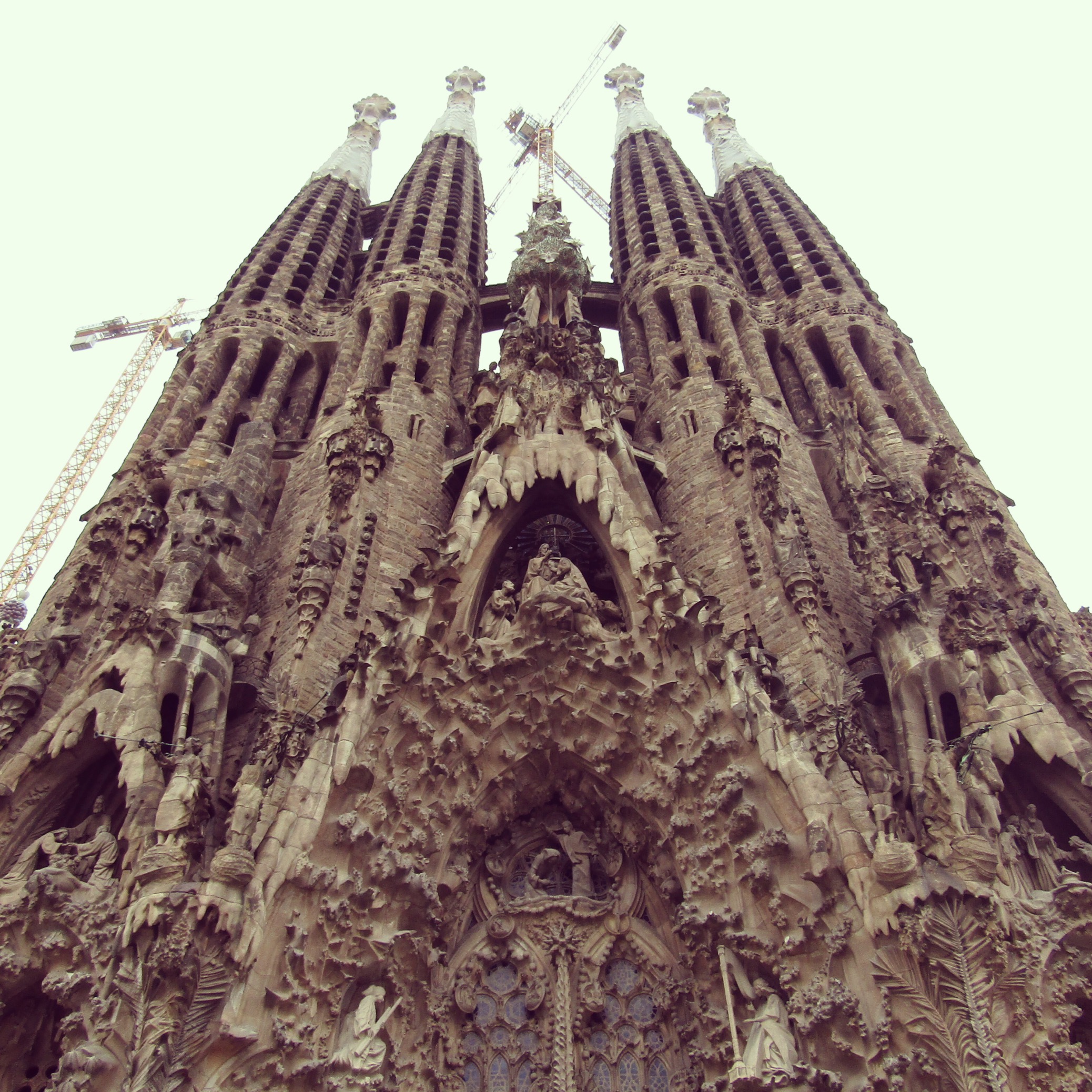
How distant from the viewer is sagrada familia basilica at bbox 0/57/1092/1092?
27.0 ft

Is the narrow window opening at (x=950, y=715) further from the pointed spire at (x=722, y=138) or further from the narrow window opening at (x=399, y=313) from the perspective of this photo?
the pointed spire at (x=722, y=138)

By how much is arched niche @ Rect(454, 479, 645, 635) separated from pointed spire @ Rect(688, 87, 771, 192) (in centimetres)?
1830

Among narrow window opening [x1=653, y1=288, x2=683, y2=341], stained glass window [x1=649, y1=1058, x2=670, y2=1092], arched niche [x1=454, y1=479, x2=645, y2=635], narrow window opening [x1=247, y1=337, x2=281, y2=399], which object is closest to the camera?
stained glass window [x1=649, y1=1058, x2=670, y2=1092]

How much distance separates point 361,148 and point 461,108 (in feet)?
14.5

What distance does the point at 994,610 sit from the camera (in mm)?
11656

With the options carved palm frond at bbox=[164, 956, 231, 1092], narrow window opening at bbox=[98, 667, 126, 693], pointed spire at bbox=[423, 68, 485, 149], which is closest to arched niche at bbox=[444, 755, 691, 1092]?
carved palm frond at bbox=[164, 956, 231, 1092]

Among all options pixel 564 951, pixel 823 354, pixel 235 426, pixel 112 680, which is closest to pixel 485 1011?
pixel 564 951

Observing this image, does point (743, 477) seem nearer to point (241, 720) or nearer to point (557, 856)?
point (557, 856)

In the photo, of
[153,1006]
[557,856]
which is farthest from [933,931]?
[153,1006]

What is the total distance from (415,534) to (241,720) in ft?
13.7

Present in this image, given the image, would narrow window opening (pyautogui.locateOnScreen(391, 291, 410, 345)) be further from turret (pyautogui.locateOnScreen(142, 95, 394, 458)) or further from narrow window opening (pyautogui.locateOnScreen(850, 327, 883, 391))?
narrow window opening (pyautogui.locateOnScreen(850, 327, 883, 391))

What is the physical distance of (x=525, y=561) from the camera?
14.8m

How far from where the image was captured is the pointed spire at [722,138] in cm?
2941

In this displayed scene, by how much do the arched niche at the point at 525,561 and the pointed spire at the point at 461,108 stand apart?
2112cm
